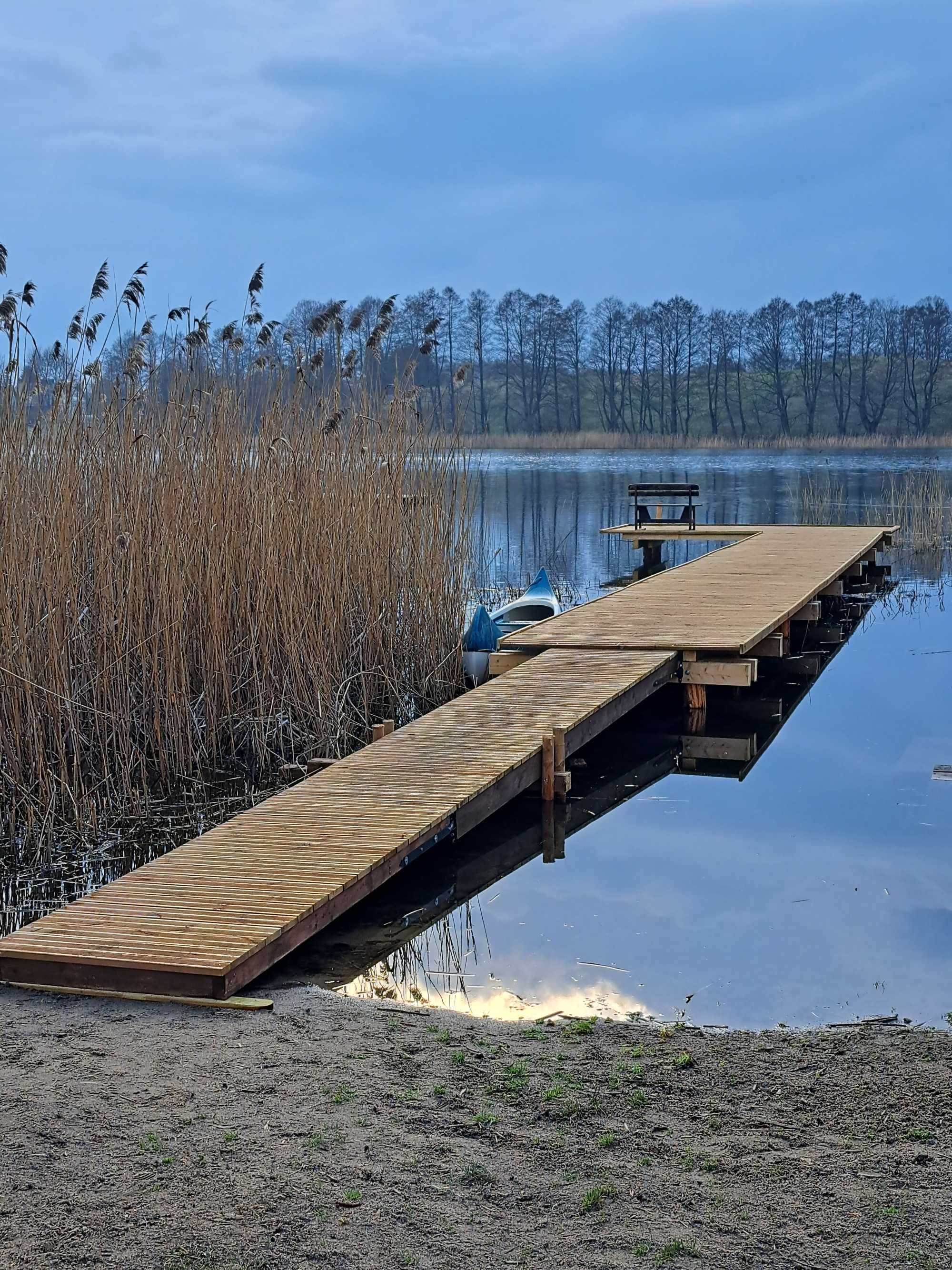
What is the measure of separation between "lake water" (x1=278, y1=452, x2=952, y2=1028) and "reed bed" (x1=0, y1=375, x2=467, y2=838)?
132 centimetres

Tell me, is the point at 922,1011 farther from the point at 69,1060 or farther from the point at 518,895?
the point at 69,1060

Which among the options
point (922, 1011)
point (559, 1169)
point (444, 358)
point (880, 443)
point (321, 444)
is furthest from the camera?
point (444, 358)

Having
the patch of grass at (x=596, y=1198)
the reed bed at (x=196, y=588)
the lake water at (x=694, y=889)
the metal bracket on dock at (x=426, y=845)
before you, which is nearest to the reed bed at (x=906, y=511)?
the lake water at (x=694, y=889)

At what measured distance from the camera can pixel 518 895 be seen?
14.7 ft

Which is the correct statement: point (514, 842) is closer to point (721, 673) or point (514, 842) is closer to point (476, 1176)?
point (721, 673)

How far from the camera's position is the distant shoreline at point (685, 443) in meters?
40.3

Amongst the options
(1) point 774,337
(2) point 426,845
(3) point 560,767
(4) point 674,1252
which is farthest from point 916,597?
(1) point 774,337

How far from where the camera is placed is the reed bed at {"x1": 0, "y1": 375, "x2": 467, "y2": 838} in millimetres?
4930

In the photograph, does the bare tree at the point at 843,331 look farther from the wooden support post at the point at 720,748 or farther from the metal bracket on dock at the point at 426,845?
the metal bracket on dock at the point at 426,845

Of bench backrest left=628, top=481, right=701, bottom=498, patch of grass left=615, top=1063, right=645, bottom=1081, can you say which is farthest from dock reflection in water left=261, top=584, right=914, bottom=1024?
bench backrest left=628, top=481, right=701, bottom=498

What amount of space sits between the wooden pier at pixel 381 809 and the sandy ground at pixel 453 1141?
0.44 ft

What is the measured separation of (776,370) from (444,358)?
1370 centimetres

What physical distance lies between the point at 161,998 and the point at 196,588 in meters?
2.62

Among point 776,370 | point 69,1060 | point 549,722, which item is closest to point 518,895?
point 549,722
